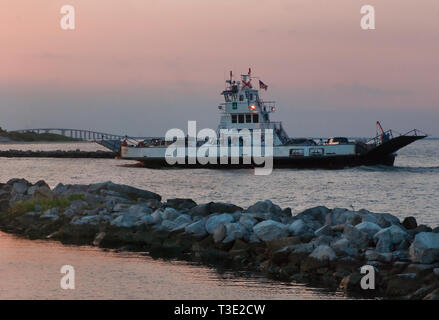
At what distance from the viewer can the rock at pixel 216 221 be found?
19188 millimetres

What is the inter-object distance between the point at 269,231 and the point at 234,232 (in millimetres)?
1014

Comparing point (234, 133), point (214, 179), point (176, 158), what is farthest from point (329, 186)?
point (176, 158)

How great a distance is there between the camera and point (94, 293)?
1389 cm

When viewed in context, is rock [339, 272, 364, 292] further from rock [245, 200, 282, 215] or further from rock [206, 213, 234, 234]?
rock [245, 200, 282, 215]

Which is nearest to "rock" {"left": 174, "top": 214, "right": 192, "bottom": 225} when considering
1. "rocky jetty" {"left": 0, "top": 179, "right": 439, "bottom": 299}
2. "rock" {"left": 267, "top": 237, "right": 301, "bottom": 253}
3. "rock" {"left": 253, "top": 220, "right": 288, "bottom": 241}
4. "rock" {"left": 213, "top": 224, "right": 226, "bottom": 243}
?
"rocky jetty" {"left": 0, "top": 179, "right": 439, "bottom": 299}

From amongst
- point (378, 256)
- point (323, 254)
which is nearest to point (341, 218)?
point (323, 254)

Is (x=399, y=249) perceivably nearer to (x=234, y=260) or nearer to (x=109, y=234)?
(x=234, y=260)

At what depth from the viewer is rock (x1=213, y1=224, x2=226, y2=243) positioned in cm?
1848

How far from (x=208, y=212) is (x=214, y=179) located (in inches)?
1192

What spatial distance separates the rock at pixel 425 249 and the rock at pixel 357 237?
4.81 ft

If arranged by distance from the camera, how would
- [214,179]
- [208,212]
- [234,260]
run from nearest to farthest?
[234,260] → [208,212] → [214,179]

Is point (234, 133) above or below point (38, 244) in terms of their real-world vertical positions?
above

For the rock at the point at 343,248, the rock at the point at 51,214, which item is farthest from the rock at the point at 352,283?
the rock at the point at 51,214
